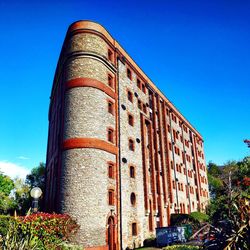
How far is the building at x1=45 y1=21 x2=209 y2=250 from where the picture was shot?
20.0m

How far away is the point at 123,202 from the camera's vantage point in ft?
74.9

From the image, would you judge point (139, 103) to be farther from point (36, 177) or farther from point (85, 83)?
point (36, 177)

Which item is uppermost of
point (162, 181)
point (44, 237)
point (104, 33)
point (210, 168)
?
point (104, 33)

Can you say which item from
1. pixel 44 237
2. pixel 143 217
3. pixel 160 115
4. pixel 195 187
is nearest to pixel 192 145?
pixel 195 187

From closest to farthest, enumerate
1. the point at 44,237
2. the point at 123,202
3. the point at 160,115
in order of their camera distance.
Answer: the point at 44,237 < the point at 123,202 < the point at 160,115

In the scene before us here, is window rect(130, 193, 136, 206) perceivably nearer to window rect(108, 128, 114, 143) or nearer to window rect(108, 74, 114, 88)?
window rect(108, 128, 114, 143)

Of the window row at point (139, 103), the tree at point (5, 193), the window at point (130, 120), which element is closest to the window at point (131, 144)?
the window at point (130, 120)

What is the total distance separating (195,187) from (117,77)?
31.1 m

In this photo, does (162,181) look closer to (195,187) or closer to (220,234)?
(195,187)

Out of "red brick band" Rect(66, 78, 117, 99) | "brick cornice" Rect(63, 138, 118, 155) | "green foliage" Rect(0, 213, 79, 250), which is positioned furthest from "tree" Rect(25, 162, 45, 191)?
"green foliage" Rect(0, 213, 79, 250)

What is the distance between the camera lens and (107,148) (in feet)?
73.8

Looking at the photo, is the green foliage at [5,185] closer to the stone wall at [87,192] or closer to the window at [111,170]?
the stone wall at [87,192]

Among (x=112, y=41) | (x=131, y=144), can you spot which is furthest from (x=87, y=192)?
(x=112, y=41)

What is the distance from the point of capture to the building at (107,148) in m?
20.0
